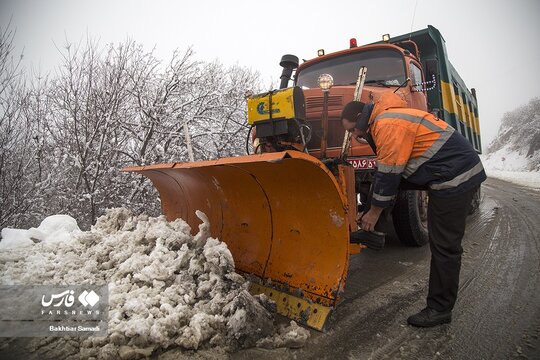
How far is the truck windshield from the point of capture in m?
4.52

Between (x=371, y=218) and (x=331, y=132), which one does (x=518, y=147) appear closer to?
(x=331, y=132)

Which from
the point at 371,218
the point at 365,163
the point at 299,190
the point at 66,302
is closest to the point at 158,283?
the point at 66,302

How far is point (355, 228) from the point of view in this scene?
2572 millimetres

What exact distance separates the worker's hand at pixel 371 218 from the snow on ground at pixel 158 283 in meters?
0.90

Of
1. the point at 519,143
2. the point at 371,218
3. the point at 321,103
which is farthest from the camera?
the point at 519,143

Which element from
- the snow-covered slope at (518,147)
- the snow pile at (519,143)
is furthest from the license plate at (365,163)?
the snow pile at (519,143)

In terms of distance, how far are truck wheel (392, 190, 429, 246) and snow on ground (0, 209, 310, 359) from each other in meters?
2.39

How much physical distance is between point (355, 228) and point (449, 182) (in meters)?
0.76

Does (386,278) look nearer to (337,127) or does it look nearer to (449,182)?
(449,182)

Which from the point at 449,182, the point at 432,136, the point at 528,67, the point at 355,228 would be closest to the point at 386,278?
the point at 355,228

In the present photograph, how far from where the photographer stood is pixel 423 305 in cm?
268

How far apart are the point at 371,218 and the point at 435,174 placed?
21.9 inches

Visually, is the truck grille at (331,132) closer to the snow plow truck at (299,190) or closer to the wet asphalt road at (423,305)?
the snow plow truck at (299,190)

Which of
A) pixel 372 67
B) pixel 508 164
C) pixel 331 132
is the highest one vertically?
pixel 372 67
